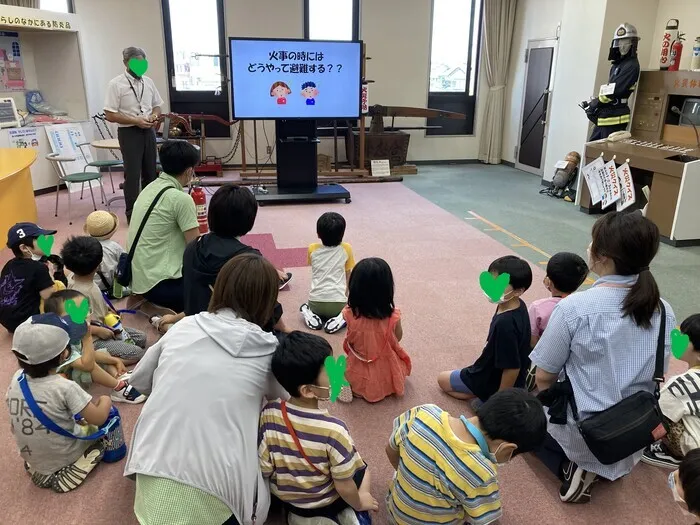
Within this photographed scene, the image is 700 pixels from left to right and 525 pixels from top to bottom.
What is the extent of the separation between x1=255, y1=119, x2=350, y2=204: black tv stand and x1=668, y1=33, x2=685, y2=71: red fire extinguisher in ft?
11.1

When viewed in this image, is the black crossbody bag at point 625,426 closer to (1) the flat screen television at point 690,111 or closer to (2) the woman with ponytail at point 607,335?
(2) the woman with ponytail at point 607,335

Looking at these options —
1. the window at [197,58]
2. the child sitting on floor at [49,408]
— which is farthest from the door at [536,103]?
the child sitting on floor at [49,408]

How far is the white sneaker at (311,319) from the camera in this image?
115 inches

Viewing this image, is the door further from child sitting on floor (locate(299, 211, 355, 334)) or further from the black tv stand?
child sitting on floor (locate(299, 211, 355, 334))

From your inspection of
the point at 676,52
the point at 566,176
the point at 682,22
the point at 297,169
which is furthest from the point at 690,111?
the point at 297,169

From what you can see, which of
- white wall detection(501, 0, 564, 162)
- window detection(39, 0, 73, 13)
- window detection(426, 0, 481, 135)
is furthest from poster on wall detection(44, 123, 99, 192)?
white wall detection(501, 0, 564, 162)

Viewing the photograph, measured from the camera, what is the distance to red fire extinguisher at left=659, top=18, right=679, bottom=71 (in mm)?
5026

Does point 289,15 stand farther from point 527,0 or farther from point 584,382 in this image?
point 584,382

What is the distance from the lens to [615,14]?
5477mm

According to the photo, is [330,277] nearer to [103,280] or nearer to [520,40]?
[103,280]

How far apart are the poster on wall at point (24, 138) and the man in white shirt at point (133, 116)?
166 cm

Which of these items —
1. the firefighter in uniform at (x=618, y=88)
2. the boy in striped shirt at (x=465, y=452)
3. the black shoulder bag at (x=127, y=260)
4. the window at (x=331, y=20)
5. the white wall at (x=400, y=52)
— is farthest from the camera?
the white wall at (x=400, y=52)

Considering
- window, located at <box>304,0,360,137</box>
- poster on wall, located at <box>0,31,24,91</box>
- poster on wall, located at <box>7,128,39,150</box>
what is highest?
window, located at <box>304,0,360,137</box>

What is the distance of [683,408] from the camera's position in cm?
177
